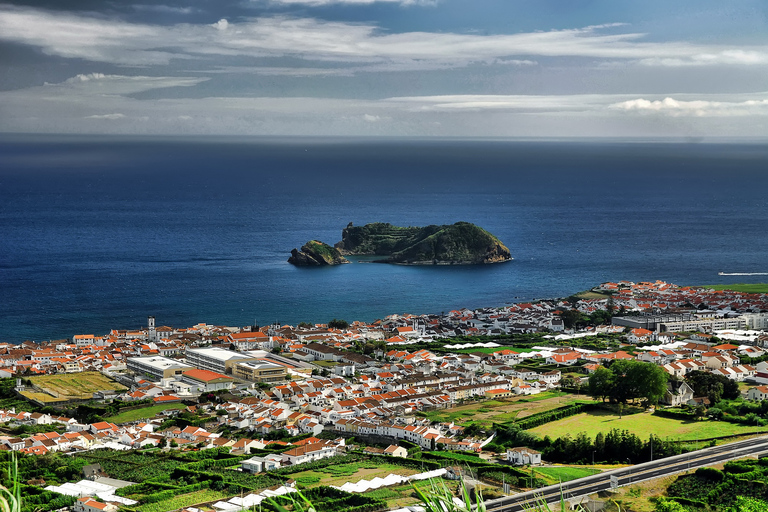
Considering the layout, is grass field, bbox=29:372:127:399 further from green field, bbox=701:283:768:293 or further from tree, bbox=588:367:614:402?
green field, bbox=701:283:768:293

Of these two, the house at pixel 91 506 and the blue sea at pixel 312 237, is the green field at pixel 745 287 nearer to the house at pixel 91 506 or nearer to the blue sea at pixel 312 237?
the blue sea at pixel 312 237

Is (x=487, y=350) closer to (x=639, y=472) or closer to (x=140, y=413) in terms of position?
(x=140, y=413)

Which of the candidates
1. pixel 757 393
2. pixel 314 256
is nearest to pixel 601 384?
pixel 757 393

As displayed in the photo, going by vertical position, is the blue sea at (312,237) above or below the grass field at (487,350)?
above


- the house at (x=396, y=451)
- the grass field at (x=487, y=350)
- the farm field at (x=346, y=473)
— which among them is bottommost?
the grass field at (x=487, y=350)

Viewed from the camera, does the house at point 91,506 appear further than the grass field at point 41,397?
No

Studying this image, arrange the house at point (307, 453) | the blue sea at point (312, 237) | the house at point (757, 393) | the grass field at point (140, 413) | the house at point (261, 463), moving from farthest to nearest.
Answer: the blue sea at point (312, 237), the house at point (757, 393), the grass field at point (140, 413), the house at point (307, 453), the house at point (261, 463)

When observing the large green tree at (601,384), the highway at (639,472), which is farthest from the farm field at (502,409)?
the highway at (639,472)

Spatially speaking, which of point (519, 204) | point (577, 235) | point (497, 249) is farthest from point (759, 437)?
point (519, 204)
